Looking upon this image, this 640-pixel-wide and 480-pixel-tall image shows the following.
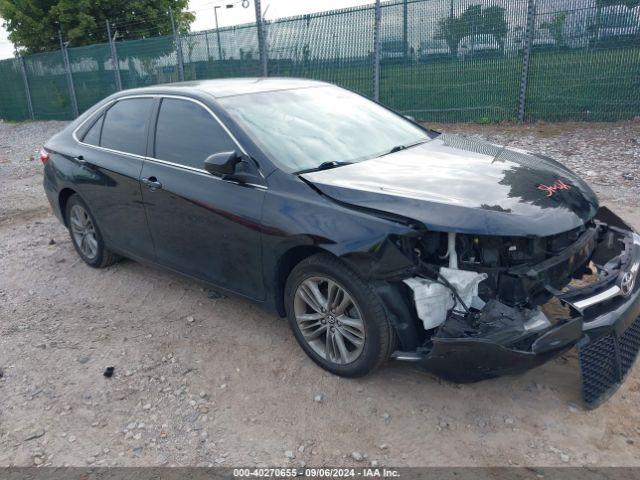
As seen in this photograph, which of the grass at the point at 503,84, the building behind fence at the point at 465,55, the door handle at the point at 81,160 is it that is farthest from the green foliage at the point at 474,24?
the door handle at the point at 81,160

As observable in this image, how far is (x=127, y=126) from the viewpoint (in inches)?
185

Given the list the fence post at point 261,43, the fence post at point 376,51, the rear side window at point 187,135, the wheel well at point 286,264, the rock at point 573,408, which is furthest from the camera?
the fence post at point 261,43

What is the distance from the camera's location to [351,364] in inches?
131

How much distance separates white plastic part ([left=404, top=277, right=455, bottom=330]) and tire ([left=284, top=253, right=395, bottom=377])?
21cm

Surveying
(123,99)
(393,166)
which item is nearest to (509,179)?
(393,166)

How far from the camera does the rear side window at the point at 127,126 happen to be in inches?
177

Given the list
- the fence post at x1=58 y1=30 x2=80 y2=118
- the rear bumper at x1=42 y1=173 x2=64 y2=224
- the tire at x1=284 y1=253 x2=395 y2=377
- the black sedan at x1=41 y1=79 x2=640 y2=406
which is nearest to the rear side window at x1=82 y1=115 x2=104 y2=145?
the black sedan at x1=41 y1=79 x2=640 y2=406

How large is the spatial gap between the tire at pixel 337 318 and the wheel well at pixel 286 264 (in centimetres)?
7

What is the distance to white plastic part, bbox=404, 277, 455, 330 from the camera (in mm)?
2941

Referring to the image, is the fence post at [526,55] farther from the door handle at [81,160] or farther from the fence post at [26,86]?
the fence post at [26,86]

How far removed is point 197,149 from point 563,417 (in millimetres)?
2912

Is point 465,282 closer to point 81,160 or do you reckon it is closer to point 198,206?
point 198,206

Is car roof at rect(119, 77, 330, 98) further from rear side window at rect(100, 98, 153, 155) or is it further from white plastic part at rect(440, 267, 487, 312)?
white plastic part at rect(440, 267, 487, 312)

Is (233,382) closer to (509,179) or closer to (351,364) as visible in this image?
(351,364)
